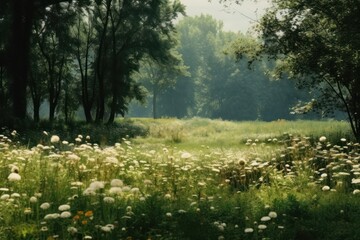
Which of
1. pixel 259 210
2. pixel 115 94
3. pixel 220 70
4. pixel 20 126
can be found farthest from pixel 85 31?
pixel 220 70

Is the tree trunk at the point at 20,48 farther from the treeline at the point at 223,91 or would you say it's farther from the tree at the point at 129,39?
the treeline at the point at 223,91

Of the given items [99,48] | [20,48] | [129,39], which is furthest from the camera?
[129,39]

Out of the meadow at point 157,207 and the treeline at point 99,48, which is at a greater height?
the treeline at point 99,48

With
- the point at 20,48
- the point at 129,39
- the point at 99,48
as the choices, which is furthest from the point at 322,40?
the point at 129,39

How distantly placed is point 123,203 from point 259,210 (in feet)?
7.58

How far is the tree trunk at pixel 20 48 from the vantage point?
23.5 m

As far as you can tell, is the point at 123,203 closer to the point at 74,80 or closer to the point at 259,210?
the point at 259,210

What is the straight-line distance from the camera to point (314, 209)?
733 centimetres

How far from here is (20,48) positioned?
2369cm

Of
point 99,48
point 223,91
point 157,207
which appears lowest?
point 157,207

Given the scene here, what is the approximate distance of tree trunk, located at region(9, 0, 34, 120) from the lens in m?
23.5

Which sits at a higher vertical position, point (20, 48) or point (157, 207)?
point (20, 48)

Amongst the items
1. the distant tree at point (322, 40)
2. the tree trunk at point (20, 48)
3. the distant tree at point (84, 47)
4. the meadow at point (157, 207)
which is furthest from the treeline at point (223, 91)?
the meadow at point (157, 207)

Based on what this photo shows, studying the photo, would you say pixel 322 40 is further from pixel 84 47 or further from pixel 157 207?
pixel 84 47
